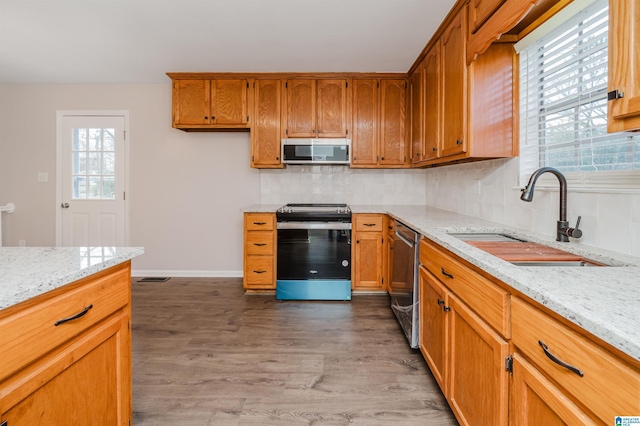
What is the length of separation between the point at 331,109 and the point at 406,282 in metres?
2.14

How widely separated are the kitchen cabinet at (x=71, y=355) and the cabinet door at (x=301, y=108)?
265 centimetres

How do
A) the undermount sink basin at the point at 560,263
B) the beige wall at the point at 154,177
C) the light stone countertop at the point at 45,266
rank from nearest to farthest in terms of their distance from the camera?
the light stone countertop at the point at 45,266
the undermount sink basin at the point at 560,263
the beige wall at the point at 154,177

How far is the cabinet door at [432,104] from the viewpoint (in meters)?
2.71

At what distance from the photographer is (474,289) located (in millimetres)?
1343

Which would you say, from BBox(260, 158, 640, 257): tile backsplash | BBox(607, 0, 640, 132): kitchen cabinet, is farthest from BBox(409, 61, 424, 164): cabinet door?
BBox(607, 0, 640, 132): kitchen cabinet

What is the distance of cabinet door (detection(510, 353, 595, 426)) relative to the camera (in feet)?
2.61

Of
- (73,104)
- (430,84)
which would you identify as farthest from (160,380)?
(73,104)

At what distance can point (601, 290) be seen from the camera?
0.88 meters

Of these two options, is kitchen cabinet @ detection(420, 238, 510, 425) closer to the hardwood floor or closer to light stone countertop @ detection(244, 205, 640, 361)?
light stone countertop @ detection(244, 205, 640, 361)

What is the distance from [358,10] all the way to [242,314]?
2.65 m

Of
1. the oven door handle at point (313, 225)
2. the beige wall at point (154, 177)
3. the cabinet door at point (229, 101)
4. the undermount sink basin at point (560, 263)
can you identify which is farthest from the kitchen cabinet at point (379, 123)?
the undermount sink basin at point (560, 263)

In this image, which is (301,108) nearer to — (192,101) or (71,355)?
(192,101)

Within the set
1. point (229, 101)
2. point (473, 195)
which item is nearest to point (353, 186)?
point (473, 195)

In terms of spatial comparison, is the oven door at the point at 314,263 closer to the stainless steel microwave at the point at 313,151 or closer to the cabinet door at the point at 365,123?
the stainless steel microwave at the point at 313,151
